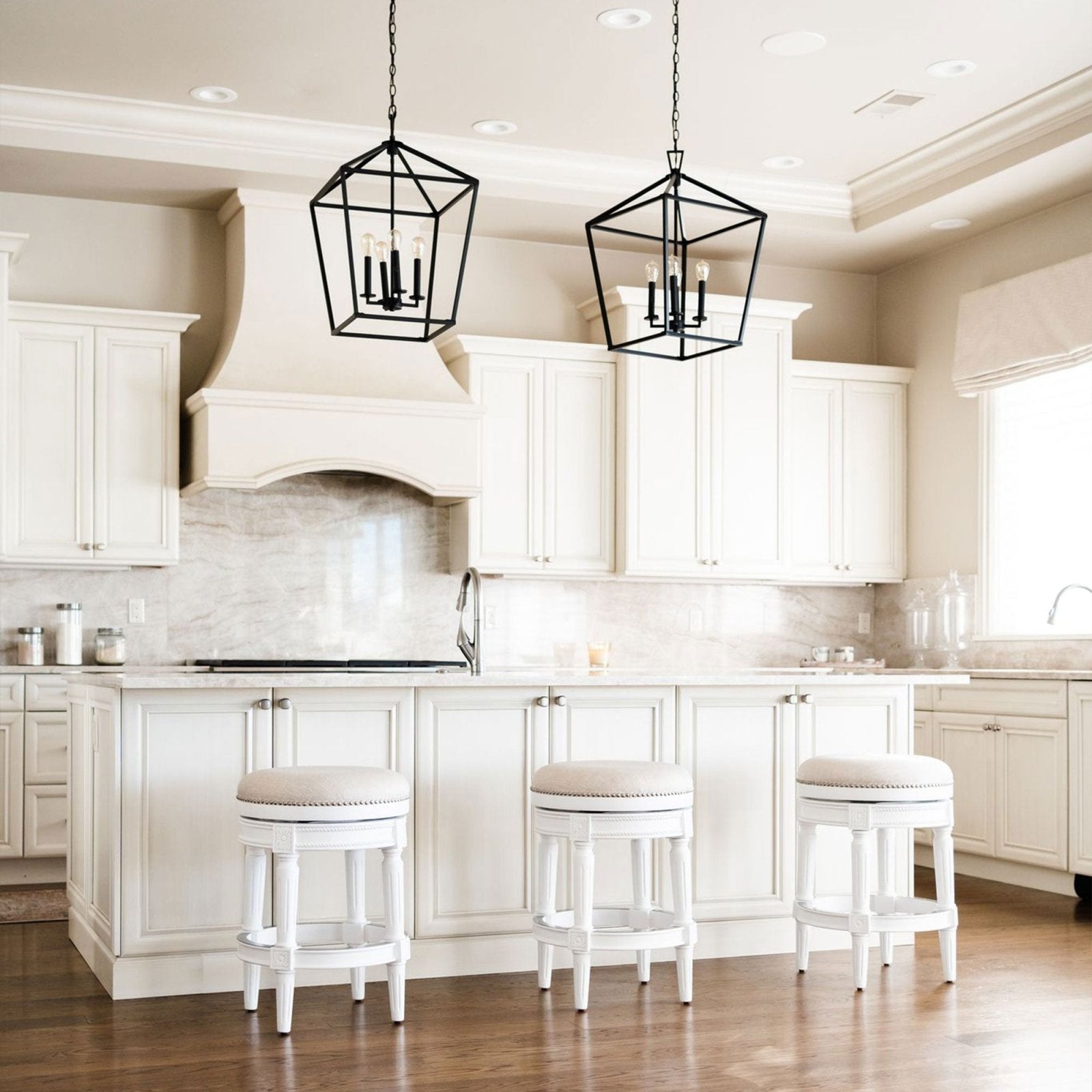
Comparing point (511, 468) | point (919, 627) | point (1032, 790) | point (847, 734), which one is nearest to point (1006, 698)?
point (1032, 790)

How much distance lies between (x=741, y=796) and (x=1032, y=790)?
178 centimetres

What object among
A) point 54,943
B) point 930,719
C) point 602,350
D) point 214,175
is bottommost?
point 54,943

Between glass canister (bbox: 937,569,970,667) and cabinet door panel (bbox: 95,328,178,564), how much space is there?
3.53 metres

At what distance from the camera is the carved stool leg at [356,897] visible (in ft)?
12.2

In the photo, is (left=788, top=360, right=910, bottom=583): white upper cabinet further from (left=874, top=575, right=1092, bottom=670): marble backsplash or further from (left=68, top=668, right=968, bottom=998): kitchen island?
(left=68, top=668, right=968, bottom=998): kitchen island

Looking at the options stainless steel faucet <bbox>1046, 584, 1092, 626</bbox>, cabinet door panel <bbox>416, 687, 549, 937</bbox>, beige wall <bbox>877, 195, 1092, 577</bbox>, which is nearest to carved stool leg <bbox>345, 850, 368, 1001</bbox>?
cabinet door panel <bbox>416, 687, 549, 937</bbox>

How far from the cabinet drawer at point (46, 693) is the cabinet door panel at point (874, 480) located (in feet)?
12.2

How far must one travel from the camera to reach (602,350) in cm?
641

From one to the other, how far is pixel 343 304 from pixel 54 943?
9.30 feet

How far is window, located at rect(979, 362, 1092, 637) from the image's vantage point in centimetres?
599

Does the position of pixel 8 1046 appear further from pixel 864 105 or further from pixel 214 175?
pixel 864 105

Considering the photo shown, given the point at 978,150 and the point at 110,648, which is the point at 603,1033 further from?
the point at 978,150

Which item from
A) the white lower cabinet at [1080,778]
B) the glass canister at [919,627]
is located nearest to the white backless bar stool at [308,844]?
the white lower cabinet at [1080,778]

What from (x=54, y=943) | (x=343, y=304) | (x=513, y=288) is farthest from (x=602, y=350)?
(x=54, y=943)
